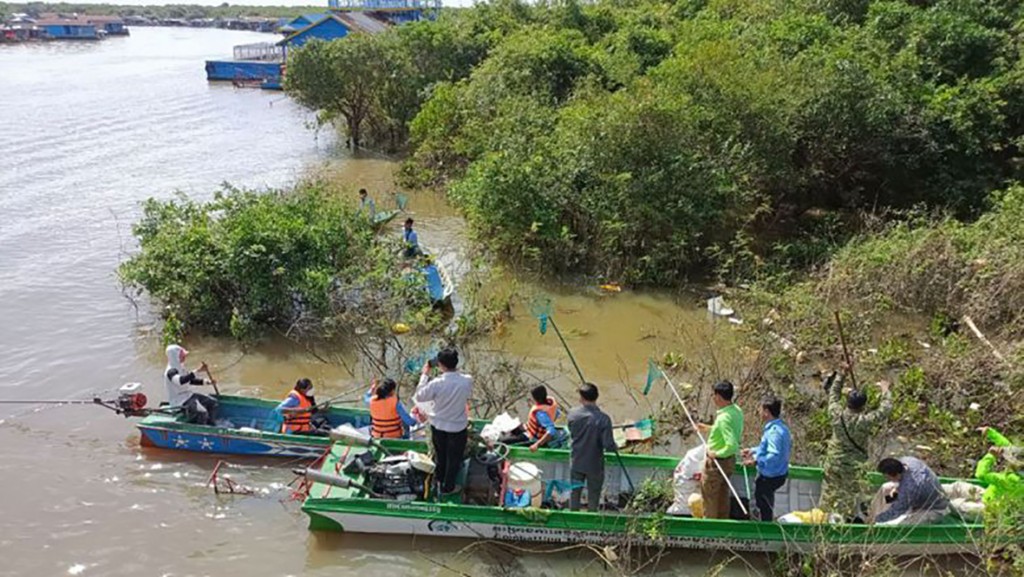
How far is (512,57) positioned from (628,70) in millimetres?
4175

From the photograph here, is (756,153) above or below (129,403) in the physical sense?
above

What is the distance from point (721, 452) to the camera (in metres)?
7.73

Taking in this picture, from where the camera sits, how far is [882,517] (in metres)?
7.82

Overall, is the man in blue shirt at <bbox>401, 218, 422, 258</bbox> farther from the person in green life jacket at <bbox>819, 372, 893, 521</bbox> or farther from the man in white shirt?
the person in green life jacket at <bbox>819, 372, 893, 521</bbox>

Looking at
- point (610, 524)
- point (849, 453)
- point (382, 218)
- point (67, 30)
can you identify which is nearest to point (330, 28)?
point (382, 218)

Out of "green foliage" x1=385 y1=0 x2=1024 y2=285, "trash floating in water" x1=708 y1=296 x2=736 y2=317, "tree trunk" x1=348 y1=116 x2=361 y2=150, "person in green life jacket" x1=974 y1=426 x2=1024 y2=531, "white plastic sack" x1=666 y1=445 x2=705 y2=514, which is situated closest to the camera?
"person in green life jacket" x1=974 y1=426 x2=1024 y2=531

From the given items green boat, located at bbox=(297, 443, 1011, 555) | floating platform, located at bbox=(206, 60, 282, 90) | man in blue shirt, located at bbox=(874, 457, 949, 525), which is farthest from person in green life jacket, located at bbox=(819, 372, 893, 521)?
floating platform, located at bbox=(206, 60, 282, 90)

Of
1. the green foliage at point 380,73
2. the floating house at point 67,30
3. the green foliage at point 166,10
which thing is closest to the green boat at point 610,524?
the green foliage at point 380,73

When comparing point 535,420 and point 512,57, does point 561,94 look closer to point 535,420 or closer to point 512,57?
point 512,57

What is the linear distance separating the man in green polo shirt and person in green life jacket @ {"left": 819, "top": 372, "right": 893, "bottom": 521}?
3.30ft

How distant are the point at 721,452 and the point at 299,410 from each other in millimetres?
5416

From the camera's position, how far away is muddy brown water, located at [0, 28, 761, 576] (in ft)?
27.5

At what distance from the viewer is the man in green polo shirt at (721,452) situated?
7.64 m

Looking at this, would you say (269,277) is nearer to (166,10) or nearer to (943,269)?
(943,269)
